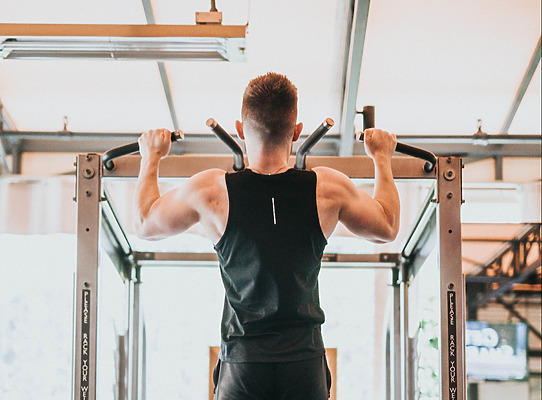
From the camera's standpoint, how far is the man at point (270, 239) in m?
1.80

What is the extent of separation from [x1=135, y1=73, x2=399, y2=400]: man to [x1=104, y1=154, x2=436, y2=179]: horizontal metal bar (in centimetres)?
47

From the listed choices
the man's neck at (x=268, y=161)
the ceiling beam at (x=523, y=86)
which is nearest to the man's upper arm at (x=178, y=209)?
the man's neck at (x=268, y=161)

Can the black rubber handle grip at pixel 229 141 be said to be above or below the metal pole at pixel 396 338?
above

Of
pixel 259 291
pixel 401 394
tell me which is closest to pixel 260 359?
pixel 259 291

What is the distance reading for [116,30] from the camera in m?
3.18

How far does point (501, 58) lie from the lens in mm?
6074

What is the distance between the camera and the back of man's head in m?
1.83

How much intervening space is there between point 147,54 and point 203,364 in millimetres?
1388

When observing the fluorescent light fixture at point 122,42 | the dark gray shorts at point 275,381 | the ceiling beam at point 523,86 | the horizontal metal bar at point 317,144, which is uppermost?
the ceiling beam at point 523,86

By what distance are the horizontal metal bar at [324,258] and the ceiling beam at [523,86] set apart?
3213 millimetres

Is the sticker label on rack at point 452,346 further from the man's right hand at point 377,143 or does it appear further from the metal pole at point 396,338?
the metal pole at point 396,338

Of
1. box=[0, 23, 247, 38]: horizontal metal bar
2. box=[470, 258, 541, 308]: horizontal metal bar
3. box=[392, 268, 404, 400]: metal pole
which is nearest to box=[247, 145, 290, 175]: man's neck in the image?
box=[0, 23, 247, 38]: horizontal metal bar

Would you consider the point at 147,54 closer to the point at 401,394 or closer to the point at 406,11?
the point at 401,394

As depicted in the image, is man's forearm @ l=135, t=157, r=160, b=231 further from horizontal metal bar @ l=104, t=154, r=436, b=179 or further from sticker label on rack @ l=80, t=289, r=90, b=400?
sticker label on rack @ l=80, t=289, r=90, b=400
